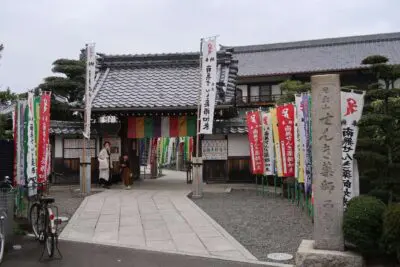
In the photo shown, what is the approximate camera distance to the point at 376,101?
27.0 feet

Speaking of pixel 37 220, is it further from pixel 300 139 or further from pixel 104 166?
pixel 104 166

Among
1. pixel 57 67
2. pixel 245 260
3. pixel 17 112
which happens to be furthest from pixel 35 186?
pixel 57 67

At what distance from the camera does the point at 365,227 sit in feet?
20.8

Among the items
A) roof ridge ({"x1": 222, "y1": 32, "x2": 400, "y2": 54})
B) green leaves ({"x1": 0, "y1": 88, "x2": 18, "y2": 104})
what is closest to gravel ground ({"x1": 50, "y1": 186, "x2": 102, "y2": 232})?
green leaves ({"x1": 0, "y1": 88, "x2": 18, "y2": 104})

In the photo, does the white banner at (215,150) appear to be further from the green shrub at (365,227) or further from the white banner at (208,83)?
the green shrub at (365,227)

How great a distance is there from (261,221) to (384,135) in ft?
12.2

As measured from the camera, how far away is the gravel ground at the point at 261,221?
8109mm

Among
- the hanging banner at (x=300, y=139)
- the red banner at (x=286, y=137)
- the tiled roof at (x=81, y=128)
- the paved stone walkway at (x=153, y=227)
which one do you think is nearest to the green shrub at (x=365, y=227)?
the paved stone walkway at (x=153, y=227)

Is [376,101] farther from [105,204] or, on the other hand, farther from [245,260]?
[105,204]

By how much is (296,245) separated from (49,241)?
4.46 m

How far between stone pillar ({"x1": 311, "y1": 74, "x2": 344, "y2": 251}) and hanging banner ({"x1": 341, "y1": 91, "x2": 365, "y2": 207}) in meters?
1.38

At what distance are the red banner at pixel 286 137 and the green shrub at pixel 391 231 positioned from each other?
639cm

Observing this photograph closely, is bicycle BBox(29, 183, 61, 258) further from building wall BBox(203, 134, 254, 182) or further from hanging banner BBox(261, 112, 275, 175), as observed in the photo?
building wall BBox(203, 134, 254, 182)

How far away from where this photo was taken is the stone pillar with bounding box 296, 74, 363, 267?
6.69m
